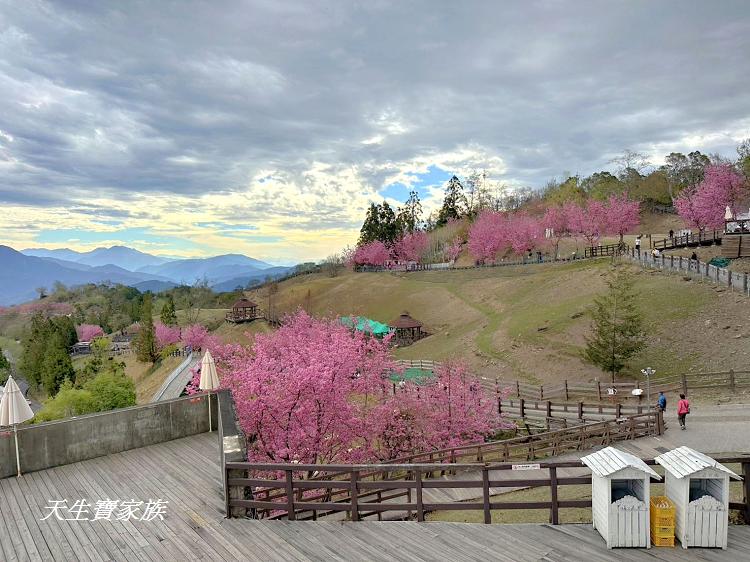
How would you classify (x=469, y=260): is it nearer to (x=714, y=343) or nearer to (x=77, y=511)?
(x=714, y=343)

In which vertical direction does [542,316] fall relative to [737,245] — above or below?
below

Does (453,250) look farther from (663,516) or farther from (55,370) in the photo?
(663,516)

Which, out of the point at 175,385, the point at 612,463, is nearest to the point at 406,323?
the point at 175,385

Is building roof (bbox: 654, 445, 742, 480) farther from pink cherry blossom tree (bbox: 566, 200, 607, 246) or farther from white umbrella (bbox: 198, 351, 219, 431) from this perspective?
pink cherry blossom tree (bbox: 566, 200, 607, 246)

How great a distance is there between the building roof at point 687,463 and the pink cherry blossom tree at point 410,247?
9201cm

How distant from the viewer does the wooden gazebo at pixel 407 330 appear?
194ft

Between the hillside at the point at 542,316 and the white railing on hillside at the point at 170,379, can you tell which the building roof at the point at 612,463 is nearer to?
the hillside at the point at 542,316

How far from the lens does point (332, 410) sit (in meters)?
16.4

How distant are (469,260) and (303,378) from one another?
81643mm

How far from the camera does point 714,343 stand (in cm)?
3177

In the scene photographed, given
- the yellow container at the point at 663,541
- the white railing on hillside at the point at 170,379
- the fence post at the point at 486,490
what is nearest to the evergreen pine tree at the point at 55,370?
the white railing on hillside at the point at 170,379

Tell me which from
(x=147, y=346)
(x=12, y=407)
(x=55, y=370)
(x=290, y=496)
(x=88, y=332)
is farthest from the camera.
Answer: (x=88, y=332)

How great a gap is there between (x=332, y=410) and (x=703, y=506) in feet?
35.9

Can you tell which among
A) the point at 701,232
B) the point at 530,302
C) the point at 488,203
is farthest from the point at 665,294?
the point at 488,203
